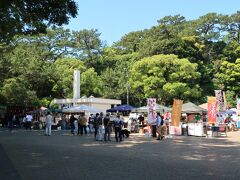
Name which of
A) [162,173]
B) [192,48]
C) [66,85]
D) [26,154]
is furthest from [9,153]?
[192,48]

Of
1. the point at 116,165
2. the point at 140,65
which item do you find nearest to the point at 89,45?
the point at 140,65

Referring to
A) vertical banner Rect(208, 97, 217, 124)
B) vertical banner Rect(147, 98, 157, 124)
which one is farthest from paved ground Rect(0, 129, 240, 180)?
vertical banner Rect(208, 97, 217, 124)

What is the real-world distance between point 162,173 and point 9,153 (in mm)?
6777

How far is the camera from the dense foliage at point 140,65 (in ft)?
166

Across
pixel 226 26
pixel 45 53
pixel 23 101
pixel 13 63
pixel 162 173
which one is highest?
pixel 226 26

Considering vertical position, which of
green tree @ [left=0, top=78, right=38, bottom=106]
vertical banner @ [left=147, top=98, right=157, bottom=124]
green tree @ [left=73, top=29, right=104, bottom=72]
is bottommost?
vertical banner @ [left=147, top=98, right=157, bottom=124]

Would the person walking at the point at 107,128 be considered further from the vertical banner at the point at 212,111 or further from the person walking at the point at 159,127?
the vertical banner at the point at 212,111

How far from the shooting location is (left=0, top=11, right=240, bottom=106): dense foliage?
166 ft

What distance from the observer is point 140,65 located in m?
53.3

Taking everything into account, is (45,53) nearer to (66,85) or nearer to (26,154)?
(66,85)

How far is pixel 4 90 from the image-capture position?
148 ft

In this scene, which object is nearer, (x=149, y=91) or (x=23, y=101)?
(x=23, y=101)

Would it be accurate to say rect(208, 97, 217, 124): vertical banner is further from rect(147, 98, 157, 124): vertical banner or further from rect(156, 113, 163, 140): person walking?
rect(156, 113, 163, 140): person walking

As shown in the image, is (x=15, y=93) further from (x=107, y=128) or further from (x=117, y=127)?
(x=117, y=127)
